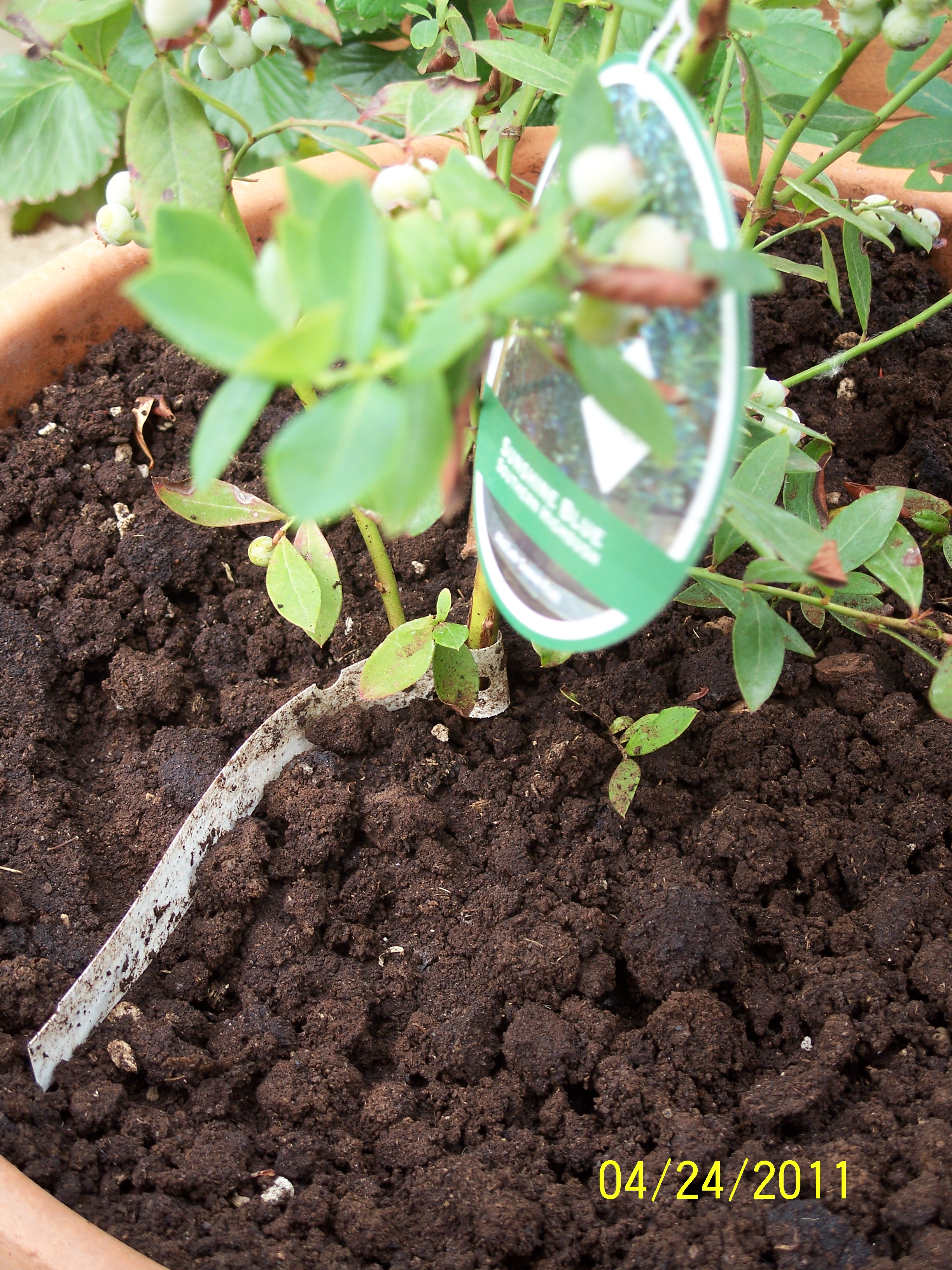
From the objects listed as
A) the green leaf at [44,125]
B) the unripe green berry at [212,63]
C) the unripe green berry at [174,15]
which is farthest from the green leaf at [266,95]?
the unripe green berry at [174,15]

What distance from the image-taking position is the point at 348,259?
1.29ft

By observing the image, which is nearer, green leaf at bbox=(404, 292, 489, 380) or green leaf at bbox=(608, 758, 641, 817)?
green leaf at bbox=(404, 292, 489, 380)

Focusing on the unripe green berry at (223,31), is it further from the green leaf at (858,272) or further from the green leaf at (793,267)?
the green leaf at (858,272)

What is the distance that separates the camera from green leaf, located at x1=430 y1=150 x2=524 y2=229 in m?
0.45

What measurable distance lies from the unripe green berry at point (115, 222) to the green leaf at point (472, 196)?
1.47 ft

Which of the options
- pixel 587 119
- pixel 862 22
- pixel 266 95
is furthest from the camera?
pixel 266 95

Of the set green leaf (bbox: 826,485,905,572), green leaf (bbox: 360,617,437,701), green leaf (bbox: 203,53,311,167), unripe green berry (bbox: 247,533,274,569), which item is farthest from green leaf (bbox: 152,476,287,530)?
green leaf (bbox: 203,53,311,167)

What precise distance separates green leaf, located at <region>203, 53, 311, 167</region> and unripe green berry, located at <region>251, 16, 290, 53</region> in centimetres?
110

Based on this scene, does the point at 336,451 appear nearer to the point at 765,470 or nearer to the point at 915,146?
the point at 765,470

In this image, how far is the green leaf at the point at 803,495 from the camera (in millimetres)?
942

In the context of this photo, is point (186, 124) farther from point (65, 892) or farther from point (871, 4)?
point (65, 892)

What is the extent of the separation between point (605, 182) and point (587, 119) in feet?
0.40
